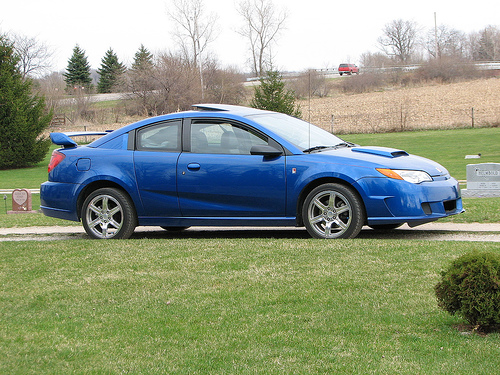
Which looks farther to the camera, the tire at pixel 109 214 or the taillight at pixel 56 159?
the taillight at pixel 56 159

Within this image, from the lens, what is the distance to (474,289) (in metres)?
3.75

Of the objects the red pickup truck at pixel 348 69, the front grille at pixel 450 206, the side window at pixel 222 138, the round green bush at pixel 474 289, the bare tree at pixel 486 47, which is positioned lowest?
the round green bush at pixel 474 289

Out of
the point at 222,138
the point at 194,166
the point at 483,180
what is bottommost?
the point at 483,180

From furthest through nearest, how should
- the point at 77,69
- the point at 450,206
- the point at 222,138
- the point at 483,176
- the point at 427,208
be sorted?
the point at 77,69
the point at 483,176
the point at 222,138
the point at 450,206
the point at 427,208

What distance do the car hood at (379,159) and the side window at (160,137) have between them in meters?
1.76

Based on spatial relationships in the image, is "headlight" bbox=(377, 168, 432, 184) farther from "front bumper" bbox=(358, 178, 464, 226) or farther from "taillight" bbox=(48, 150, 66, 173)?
"taillight" bbox=(48, 150, 66, 173)

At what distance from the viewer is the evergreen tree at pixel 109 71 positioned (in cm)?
7721

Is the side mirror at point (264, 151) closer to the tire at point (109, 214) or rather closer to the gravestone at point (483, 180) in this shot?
the tire at point (109, 214)

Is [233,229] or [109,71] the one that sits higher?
[109,71]

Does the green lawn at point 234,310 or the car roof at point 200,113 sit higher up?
the car roof at point 200,113

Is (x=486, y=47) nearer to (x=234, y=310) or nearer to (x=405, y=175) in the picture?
(x=405, y=175)

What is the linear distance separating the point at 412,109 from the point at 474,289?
44.0m

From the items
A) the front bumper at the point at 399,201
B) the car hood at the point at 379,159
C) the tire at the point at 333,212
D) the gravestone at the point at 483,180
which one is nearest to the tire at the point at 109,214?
the tire at the point at 333,212

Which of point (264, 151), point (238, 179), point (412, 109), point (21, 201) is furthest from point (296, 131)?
point (412, 109)
